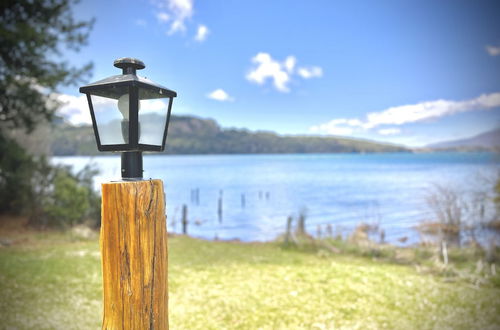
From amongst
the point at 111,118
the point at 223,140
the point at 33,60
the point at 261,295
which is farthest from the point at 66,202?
the point at 223,140

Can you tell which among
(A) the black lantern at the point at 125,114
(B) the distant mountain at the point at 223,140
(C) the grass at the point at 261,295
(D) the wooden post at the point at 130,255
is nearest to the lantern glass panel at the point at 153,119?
(A) the black lantern at the point at 125,114

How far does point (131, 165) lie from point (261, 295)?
420cm

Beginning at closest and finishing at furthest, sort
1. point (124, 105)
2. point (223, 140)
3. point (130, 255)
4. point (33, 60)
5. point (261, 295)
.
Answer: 1. point (130, 255)
2. point (124, 105)
3. point (261, 295)
4. point (33, 60)
5. point (223, 140)

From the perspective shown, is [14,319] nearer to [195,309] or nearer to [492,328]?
[195,309]

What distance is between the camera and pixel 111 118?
2318 millimetres

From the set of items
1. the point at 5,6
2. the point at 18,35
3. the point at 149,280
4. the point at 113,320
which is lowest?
the point at 113,320

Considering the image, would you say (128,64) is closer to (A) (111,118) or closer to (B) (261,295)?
(A) (111,118)

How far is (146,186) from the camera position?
225cm

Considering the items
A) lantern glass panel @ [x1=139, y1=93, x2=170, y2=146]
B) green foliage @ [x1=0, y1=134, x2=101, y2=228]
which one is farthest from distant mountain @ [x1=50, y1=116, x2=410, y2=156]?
lantern glass panel @ [x1=139, y1=93, x2=170, y2=146]

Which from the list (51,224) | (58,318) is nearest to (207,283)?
(58,318)

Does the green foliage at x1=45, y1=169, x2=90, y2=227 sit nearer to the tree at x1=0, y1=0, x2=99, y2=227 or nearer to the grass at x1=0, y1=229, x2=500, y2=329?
the tree at x1=0, y1=0, x2=99, y2=227

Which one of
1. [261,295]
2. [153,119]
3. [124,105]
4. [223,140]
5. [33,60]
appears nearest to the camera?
[124,105]

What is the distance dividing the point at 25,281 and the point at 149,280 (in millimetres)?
5307

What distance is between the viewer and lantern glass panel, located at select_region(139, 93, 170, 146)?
7.68ft
